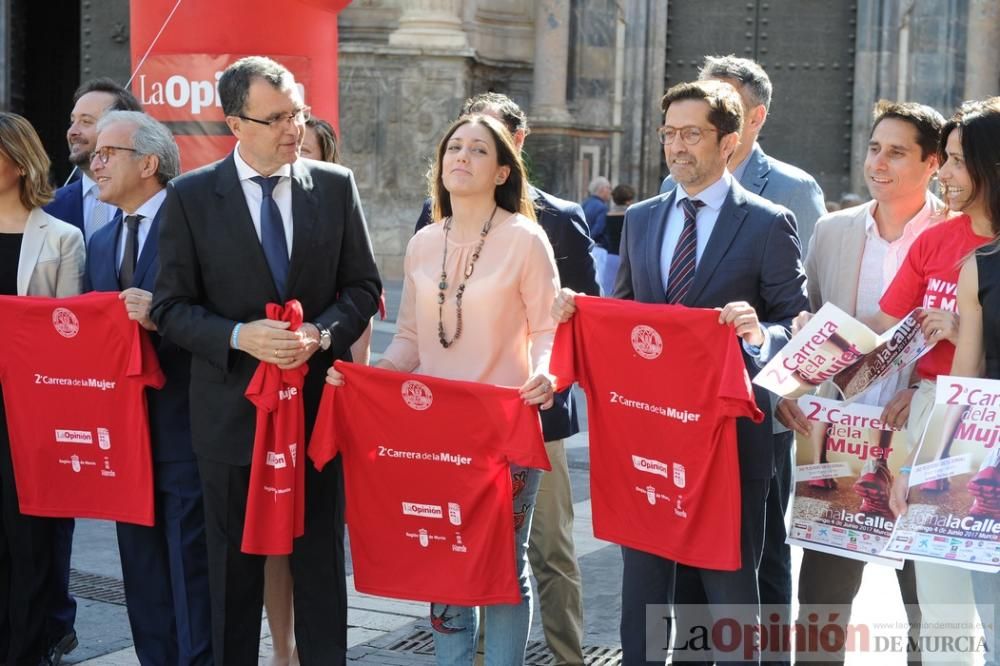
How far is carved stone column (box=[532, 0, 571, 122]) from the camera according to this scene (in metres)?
18.3

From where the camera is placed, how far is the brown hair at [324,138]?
6.44 metres

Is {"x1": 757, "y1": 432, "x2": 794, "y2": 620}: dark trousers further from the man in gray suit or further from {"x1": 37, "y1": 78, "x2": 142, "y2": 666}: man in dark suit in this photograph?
{"x1": 37, "y1": 78, "x2": 142, "y2": 666}: man in dark suit

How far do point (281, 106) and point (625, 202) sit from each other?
11.0 meters

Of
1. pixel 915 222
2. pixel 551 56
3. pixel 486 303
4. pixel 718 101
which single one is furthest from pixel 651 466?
pixel 551 56

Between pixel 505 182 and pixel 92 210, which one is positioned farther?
pixel 92 210

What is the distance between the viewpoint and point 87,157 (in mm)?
6477

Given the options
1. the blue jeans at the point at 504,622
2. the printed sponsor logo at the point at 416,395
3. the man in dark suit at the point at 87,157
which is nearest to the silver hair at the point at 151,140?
the man in dark suit at the point at 87,157

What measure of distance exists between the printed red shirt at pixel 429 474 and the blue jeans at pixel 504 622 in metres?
0.10

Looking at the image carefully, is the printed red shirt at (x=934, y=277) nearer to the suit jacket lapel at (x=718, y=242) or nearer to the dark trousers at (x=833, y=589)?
the suit jacket lapel at (x=718, y=242)

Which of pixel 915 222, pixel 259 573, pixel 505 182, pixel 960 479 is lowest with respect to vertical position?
pixel 259 573

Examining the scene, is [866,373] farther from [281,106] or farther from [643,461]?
[281,106]

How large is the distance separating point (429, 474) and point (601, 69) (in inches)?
570

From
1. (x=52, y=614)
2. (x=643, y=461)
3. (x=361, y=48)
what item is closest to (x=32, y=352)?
(x=52, y=614)

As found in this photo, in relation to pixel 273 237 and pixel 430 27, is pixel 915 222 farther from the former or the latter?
pixel 430 27
